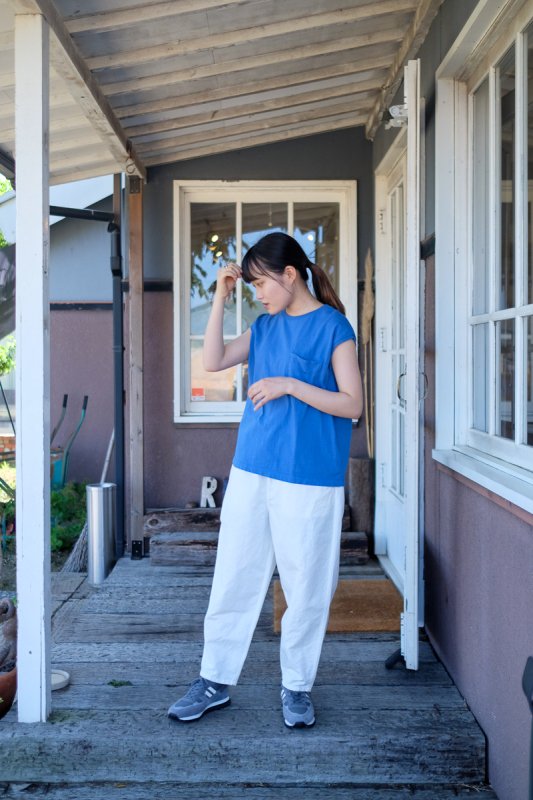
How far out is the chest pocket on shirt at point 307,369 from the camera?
8.09ft

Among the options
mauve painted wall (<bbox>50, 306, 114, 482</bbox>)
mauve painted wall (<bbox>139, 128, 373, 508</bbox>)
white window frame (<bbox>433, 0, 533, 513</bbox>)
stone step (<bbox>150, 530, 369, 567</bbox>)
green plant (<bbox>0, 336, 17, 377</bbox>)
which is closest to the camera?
white window frame (<bbox>433, 0, 533, 513</bbox>)

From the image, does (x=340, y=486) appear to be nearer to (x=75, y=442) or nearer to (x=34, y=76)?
(x=34, y=76)

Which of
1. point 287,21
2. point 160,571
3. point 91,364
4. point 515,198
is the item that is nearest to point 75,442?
point 91,364

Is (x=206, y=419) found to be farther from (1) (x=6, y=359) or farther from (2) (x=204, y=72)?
(1) (x=6, y=359)

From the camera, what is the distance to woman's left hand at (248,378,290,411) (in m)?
2.38

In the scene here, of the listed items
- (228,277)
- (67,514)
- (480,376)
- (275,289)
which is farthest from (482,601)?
(67,514)

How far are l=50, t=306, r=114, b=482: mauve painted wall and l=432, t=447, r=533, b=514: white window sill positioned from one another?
370 centimetres

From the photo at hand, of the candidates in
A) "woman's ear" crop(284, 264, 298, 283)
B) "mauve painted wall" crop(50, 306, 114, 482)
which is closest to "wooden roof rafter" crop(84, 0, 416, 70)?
"woman's ear" crop(284, 264, 298, 283)

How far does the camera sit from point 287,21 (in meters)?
3.25

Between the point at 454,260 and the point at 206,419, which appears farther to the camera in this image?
the point at 206,419

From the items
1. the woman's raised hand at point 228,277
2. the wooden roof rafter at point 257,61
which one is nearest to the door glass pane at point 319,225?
the wooden roof rafter at point 257,61

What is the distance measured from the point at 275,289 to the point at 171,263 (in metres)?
2.53

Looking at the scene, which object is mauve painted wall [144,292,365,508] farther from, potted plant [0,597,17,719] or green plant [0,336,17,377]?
green plant [0,336,17,377]

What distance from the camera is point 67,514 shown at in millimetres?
5801
